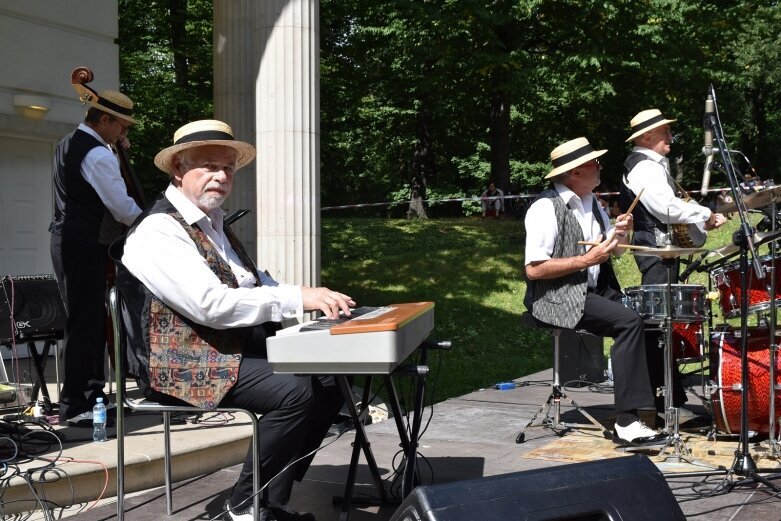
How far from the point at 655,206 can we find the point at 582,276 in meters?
0.70

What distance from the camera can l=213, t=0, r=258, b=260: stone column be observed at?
9203 millimetres

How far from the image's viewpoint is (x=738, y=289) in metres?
5.62

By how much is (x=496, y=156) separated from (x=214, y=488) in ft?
68.5

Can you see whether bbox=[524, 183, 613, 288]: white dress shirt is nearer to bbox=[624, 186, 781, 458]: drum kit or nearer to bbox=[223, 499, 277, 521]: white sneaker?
bbox=[624, 186, 781, 458]: drum kit

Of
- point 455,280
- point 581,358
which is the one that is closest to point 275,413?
point 581,358

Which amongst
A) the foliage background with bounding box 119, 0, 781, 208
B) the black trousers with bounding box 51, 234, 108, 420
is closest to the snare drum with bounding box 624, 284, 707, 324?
the black trousers with bounding box 51, 234, 108, 420

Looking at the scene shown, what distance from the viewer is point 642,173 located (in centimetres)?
614

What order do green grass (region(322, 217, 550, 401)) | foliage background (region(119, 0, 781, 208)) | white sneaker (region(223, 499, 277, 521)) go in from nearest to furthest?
white sneaker (region(223, 499, 277, 521)) < green grass (region(322, 217, 550, 401)) < foliage background (region(119, 0, 781, 208))

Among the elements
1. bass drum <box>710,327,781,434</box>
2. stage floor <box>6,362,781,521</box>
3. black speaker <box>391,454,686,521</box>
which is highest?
black speaker <box>391,454,686,521</box>

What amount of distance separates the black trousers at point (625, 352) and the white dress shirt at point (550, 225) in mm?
327

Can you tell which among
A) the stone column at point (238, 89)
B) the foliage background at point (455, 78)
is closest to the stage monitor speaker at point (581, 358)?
the stone column at point (238, 89)

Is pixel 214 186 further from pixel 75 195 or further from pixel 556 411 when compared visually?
pixel 556 411

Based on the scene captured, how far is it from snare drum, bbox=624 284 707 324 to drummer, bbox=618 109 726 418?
0.52 metres

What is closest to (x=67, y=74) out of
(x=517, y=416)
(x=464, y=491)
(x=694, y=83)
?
(x=517, y=416)
